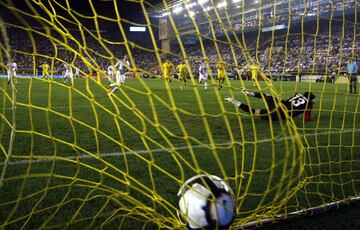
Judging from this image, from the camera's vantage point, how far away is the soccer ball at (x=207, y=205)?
70.5 inches

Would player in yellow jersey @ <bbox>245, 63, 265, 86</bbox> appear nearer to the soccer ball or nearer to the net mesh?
the net mesh

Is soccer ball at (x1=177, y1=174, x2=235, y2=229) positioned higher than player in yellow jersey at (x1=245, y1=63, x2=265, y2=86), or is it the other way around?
player in yellow jersey at (x1=245, y1=63, x2=265, y2=86)

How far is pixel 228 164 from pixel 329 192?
3.01 ft

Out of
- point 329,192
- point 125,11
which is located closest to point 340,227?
point 329,192

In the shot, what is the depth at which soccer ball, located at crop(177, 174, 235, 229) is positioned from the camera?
1.79m

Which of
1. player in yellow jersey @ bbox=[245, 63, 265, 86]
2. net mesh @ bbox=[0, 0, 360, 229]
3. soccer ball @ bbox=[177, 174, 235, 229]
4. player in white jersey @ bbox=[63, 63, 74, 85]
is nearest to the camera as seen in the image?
soccer ball @ bbox=[177, 174, 235, 229]

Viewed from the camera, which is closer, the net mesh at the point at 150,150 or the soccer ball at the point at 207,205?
the soccer ball at the point at 207,205

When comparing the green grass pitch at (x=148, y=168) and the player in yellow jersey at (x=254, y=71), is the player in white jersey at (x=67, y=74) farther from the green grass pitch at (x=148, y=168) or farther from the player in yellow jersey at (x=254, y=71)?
the player in yellow jersey at (x=254, y=71)

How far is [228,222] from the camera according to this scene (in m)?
1.83

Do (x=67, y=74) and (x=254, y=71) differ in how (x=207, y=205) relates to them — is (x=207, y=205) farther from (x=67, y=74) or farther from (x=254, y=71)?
(x=67, y=74)

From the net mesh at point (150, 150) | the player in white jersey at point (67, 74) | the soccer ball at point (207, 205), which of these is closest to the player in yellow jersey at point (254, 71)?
the net mesh at point (150, 150)

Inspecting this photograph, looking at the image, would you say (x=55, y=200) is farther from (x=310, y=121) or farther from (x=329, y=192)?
(x=310, y=121)

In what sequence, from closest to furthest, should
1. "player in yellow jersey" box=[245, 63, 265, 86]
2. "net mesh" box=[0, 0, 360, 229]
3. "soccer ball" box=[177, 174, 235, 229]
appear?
"soccer ball" box=[177, 174, 235, 229]
"net mesh" box=[0, 0, 360, 229]
"player in yellow jersey" box=[245, 63, 265, 86]

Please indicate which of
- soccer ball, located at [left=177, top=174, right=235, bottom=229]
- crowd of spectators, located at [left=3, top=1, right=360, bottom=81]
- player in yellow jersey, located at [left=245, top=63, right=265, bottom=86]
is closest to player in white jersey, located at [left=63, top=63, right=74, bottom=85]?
crowd of spectators, located at [left=3, top=1, right=360, bottom=81]
